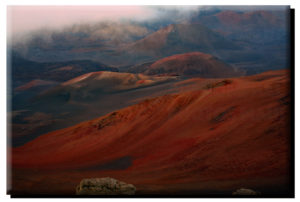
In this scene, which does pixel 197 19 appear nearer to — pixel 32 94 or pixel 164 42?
pixel 164 42

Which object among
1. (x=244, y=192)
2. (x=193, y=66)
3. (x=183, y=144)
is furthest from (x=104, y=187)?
(x=193, y=66)

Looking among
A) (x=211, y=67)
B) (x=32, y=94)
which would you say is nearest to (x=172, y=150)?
(x=211, y=67)

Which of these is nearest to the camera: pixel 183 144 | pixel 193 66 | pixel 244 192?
pixel 244 192

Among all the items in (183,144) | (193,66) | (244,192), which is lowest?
(244,192)

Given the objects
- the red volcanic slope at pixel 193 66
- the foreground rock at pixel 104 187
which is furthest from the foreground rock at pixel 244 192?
the red volcanic slope at pixel 193 66

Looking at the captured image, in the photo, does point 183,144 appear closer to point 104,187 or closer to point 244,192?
point 244,192

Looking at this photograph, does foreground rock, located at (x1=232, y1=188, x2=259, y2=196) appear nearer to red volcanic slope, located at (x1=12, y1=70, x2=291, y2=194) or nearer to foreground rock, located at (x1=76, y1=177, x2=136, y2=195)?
red volcanic slope, located at (x1=12, y1=70, x2=291, y2=194)

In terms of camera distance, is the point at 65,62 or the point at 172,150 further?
the point at 65,62
